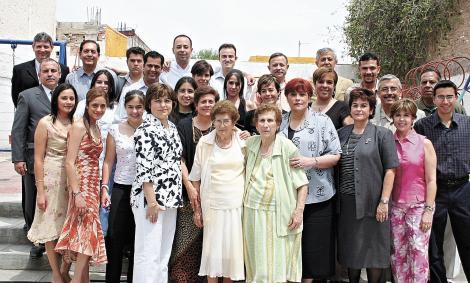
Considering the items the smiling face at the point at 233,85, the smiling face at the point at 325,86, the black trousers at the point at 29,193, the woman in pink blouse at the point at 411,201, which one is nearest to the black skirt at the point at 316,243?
the woman in pink blouse at the point at 411,201

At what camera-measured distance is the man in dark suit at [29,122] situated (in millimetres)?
4176

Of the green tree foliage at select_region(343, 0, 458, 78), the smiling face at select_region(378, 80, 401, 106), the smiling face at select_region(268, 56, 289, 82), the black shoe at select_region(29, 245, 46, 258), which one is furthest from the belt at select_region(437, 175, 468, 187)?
the green tree foliage at select_region(343, 0, 458, 78)

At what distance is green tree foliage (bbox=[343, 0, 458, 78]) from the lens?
43.4ft

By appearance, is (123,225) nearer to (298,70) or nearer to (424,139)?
(424,139)

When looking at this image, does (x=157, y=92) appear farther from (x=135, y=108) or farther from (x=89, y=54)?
(x=89, y=54)

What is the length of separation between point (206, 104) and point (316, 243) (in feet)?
4.73

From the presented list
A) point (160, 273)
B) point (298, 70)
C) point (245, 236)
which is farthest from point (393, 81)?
point (298, 70)

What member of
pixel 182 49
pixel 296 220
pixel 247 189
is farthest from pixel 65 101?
pixel 296 220

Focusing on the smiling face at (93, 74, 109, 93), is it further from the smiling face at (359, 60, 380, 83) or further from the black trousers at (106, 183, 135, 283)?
the smiling face at (359, 60, 380, 83)

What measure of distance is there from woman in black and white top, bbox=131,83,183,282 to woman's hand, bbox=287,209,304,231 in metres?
0.87

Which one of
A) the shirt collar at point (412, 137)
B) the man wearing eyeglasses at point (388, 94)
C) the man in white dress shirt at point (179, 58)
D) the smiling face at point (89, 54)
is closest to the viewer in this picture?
the shirt collar at point (412, 137)

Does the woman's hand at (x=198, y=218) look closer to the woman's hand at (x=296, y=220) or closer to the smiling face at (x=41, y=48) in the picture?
the woman's hand at (x=296, y=220)

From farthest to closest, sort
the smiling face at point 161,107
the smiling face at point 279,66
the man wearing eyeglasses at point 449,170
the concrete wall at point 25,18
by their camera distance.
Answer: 1. the concrete wall at point 25,18
2. the smiling face at point 279,66
3. the man wearing eyeglasses at point 449,170
4. the smiling face at point 161,107

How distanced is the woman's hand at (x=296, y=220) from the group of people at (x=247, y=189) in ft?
0.04
